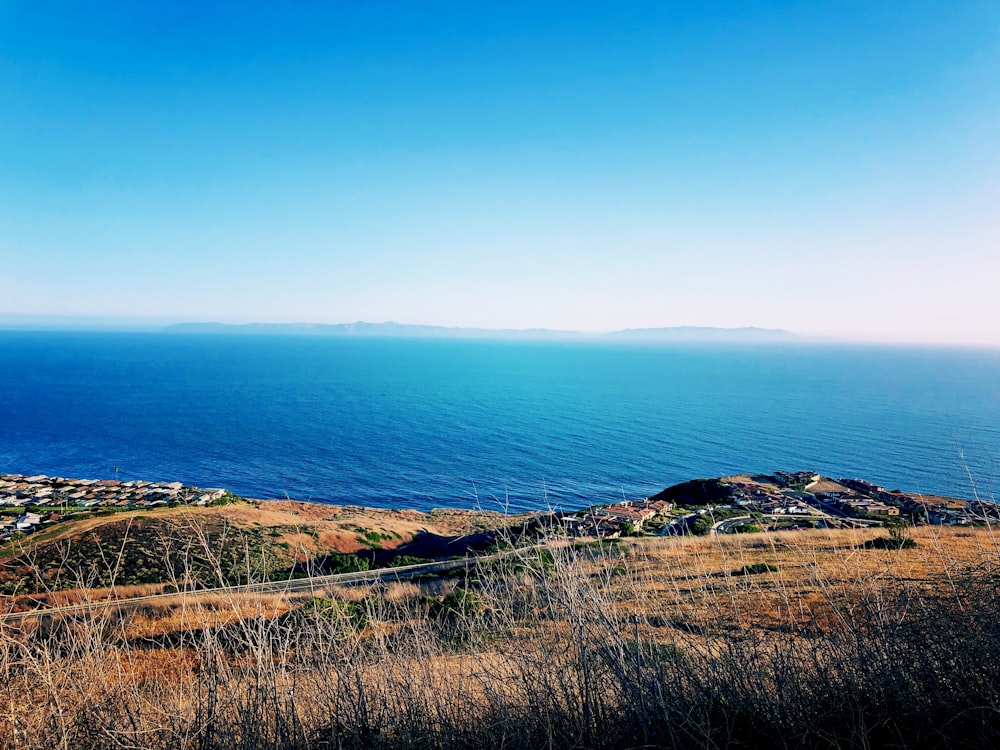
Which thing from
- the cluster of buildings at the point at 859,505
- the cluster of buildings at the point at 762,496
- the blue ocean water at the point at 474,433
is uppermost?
the cluster of buildings at the point at 859,505

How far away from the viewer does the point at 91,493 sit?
42.7 meters

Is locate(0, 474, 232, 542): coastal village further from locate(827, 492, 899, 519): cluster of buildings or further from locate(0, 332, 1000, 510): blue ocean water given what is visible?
locate(827, 492, 899, 519): cluster of buildings

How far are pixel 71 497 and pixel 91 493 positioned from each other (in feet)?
8.82

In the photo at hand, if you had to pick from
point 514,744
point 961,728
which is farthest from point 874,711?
point 514,744

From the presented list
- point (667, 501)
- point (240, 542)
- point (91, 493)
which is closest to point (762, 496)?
point (667, 501)

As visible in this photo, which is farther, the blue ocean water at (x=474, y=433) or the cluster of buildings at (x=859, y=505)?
the blue ocean water at (x=474, y=433)

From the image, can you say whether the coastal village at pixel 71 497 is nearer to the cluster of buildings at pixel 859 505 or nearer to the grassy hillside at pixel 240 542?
the grassy hillside at pixel 240 542

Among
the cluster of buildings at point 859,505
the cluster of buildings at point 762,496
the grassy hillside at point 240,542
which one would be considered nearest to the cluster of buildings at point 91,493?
the grassy hillside at point 240,542

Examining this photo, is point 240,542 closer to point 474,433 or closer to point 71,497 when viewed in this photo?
point 71,497

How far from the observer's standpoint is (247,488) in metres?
51.2

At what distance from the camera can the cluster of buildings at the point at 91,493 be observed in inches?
1531

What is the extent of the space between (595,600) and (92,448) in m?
78.1

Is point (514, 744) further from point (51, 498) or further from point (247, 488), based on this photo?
point (247, 488)

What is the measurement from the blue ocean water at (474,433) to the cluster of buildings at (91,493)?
6.98m
